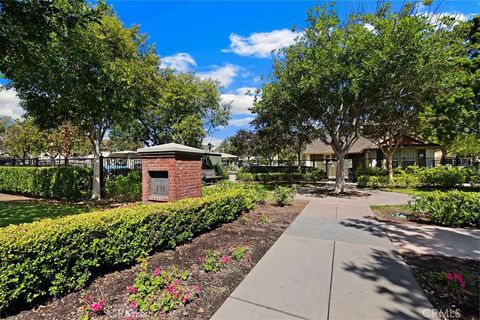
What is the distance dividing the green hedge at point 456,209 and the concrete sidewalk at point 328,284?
2.34 meters

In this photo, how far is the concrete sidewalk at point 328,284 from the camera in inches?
106

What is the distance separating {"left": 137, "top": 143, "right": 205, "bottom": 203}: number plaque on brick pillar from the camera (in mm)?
5816

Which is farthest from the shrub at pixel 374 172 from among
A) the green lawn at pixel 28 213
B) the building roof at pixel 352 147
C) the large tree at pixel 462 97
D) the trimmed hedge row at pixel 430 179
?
the green lawn at pixel 28 213

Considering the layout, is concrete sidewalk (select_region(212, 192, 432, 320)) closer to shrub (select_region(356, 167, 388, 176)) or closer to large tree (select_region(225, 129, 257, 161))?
shrub (select_region(356, 167, 388, 176))

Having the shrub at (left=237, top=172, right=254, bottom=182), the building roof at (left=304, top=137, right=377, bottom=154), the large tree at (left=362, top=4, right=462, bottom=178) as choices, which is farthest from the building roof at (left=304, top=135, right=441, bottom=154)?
the shrub at (left=237, top=172, right=254, bottom=182)

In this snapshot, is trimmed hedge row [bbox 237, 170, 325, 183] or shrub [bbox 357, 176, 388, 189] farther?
trimmed hedge row [bbox 237, 170, 325, 183]

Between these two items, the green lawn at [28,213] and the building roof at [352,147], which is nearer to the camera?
the green lawn at [28,213]

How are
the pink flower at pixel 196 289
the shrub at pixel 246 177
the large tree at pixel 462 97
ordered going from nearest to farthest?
1. the pink flower at pixel 196 289
2. the large tree at pixel 462 97
3. the shrub at pixel 246 177

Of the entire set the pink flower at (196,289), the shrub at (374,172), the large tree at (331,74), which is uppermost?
the large tree at (331,74)

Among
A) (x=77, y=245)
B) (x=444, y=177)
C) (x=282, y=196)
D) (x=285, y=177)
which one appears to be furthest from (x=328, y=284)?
(x=444, y=177)

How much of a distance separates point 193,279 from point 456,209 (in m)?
6.99

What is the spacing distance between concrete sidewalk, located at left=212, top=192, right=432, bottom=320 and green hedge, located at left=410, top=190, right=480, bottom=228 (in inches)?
92.0

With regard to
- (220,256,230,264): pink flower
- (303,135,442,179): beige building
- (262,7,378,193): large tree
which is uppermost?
(262,7,378,193): large tree

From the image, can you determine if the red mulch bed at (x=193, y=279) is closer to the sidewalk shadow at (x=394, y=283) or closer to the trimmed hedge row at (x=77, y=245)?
the trimmed hedge row at (x=77, y=245)
